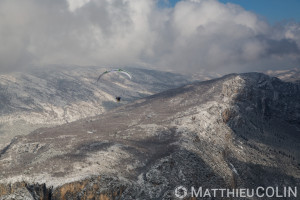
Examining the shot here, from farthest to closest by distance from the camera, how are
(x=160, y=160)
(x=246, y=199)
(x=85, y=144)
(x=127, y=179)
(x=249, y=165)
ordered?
(x=249, y=165), (x=85, y=144), (x=246, y=199), (x=160, y=160), (x=127, y=179)

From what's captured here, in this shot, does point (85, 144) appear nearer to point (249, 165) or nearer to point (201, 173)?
point (201, 173)

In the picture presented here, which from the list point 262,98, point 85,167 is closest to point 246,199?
point 85,167

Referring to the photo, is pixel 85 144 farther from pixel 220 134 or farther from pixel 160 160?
pixel 220 134

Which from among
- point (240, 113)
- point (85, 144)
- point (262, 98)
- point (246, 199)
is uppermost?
A: point (262, 98)

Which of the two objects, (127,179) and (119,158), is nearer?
(127,179)

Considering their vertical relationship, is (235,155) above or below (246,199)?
above

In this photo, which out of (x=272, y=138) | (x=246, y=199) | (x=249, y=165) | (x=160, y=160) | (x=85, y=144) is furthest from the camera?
(x=272, y=138)
